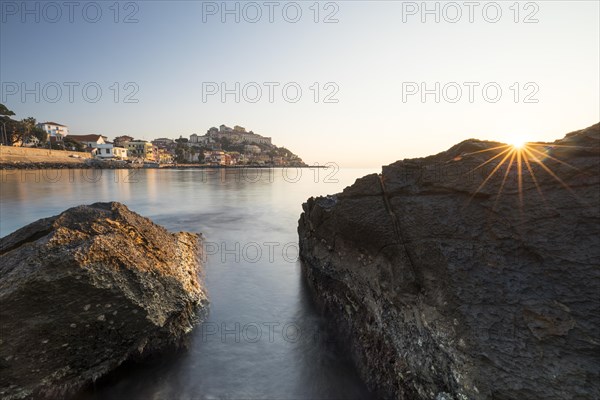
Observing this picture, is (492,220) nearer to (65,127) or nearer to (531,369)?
(531,369)

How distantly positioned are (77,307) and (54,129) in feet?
592

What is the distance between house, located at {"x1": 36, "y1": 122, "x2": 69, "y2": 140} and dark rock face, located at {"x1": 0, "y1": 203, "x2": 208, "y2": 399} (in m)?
163

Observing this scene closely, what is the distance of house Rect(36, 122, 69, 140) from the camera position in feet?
445

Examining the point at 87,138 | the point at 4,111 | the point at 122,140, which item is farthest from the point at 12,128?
the point at 122,140

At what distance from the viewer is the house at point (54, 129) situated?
135750 mm

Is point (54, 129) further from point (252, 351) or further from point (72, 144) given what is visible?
point (252, 351)

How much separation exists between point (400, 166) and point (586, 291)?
10.3ft

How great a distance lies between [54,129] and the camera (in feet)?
467

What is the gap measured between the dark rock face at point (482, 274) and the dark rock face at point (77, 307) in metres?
3.92

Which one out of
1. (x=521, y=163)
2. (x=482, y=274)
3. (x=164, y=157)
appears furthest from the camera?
(x=164, y=157)

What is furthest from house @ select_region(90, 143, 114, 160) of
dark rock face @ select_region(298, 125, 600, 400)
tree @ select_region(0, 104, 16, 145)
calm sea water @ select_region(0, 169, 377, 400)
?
dark rock face @ select_region(298, 125, 600, 400)

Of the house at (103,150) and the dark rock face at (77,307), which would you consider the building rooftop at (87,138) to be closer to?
the house at (103,150)

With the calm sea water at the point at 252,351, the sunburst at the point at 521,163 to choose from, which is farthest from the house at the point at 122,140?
the sunburst at the point at 521,163

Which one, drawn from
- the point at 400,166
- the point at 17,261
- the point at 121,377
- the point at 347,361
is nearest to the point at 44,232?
the point at 17,261
